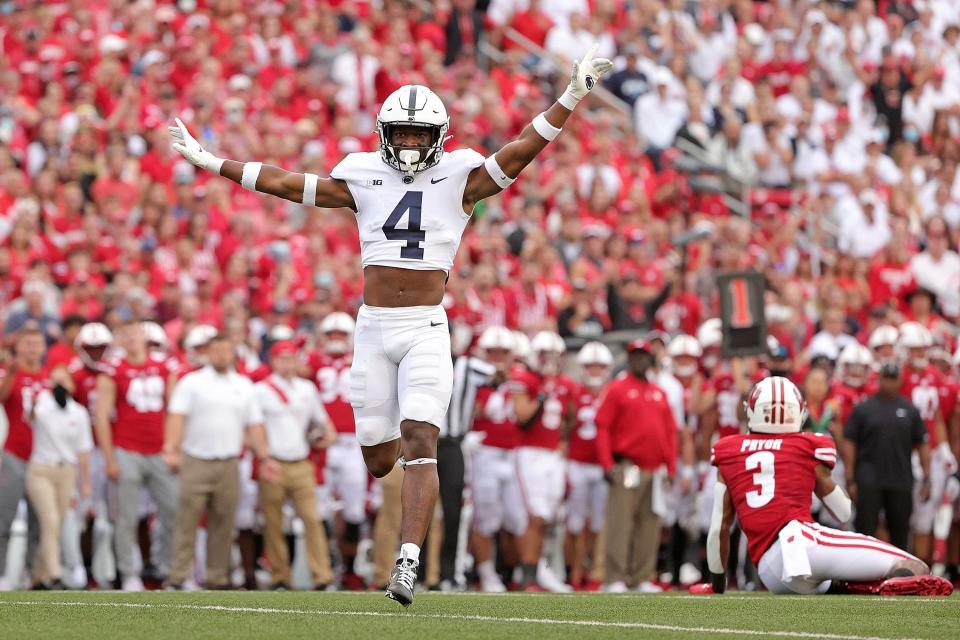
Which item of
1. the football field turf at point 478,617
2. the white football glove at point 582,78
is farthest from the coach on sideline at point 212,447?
the white football glove at point 582,78

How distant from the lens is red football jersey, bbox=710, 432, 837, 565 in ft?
32.7

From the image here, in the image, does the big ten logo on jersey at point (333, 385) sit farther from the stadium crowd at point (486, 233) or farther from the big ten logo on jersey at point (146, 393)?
the big ten logo on jersey at point (146, 393)

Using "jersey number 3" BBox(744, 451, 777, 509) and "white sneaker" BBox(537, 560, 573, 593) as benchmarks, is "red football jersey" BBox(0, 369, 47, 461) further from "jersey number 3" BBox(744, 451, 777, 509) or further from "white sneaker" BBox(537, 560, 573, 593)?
"jersey number 3" BBox(744, 451, 777, 509)

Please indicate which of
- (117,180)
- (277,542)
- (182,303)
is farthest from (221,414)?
(117,180)

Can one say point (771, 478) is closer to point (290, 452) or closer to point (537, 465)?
point (537, 465)

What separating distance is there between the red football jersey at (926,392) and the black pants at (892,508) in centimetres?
108

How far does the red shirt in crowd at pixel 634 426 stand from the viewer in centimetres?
1421

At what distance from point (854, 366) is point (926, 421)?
0.73 m

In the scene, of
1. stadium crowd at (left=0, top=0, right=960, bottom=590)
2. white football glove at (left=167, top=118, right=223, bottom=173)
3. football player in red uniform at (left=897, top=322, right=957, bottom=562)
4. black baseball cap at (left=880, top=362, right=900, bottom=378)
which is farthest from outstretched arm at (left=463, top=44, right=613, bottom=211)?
football player in red uniform at (left=897, top=322, right=957, bottom=562)

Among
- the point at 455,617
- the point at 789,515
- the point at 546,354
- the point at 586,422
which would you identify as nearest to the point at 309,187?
the point at 455,617

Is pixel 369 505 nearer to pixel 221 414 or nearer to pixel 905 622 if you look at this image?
pixel 221 414

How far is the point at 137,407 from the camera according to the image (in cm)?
1384

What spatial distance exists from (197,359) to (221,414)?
3.62 ft

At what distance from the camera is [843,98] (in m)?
22.2
